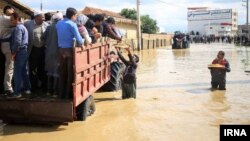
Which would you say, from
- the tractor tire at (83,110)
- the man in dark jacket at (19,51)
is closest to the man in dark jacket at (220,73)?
the tractor tire at (83,110)

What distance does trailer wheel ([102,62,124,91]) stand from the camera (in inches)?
452

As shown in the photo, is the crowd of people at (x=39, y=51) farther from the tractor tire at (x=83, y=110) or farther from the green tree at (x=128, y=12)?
the green tree at (x=128, y=12)

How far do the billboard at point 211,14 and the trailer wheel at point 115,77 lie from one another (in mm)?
96724

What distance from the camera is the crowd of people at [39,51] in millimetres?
7242

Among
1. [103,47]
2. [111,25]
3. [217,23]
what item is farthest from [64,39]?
[217,23]

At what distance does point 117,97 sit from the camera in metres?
11.0

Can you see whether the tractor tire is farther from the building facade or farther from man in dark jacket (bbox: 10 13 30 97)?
the building facade

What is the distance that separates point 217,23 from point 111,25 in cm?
9727

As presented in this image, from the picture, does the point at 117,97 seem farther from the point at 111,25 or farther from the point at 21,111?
the point at 21,111

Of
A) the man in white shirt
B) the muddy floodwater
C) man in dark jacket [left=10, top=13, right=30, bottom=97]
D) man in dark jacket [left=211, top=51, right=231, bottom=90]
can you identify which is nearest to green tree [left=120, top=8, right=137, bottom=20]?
the muddy floodwater

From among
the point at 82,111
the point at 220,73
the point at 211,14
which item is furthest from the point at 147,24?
the point at 82,111

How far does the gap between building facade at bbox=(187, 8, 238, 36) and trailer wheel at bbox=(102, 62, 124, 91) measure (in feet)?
292

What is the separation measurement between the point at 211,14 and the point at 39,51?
10160 centimetres

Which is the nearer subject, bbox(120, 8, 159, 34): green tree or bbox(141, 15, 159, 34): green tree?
bbox(120, 8, 159, 34): green tree
